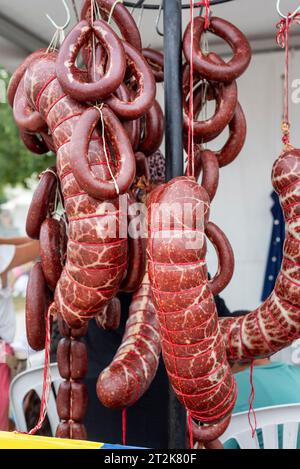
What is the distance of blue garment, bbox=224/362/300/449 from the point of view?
195 cm

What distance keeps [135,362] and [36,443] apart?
30 centimetres

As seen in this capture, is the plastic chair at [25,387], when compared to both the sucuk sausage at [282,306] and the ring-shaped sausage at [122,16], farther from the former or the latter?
the ring-shaped sausage at [122,16]

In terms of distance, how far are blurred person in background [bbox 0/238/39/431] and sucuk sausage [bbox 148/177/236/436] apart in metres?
1.59

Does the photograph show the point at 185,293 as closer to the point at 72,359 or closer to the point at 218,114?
the point at 218,114

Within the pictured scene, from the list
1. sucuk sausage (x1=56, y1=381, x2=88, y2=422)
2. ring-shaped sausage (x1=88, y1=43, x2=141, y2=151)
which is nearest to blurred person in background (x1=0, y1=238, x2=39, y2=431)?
sucuk sausage (x1=56, y1=381, x2=88, y2=422)

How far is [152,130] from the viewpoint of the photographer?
3.87 feet

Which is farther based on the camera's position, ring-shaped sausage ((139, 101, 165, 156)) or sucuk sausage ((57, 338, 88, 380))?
sucuk sausage ((57, 338, 88, 380))

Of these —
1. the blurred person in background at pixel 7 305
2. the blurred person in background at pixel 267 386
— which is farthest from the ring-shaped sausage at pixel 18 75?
the blurred person in background at pixel 7 305

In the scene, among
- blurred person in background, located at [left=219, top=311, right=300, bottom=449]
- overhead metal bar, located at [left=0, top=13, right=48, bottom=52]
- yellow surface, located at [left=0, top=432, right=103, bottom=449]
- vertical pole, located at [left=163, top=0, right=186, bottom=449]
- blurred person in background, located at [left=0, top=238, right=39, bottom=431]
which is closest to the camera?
yellow surface, located at [left=0, top=432, right=103, bottom=449]

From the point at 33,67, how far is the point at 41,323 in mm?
559

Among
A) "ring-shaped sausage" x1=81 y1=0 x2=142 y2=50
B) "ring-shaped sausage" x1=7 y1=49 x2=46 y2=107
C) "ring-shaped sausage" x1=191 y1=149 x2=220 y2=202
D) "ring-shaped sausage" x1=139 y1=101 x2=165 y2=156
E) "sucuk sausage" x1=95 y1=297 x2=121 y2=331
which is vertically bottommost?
"sucuk sausage" x1=95 y1=297 x2=121 y2=331

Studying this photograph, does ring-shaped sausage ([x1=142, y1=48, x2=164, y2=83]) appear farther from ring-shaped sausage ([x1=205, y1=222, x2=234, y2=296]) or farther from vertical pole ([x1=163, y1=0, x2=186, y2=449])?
ring-shaped sausage ([x1=205, y1=222, x2=234, y2=296])

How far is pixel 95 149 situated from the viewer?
0.97m

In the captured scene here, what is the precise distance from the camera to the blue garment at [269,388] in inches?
76.9
